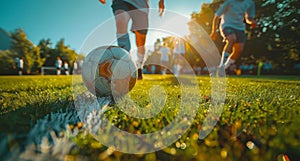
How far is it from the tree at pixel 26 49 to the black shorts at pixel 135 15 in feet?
145

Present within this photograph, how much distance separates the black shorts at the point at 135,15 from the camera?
3531 millimetres

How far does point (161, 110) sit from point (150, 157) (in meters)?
0.71

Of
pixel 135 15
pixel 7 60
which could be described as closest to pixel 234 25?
pixel 135 15

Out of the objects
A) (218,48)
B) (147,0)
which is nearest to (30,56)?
(218,48)

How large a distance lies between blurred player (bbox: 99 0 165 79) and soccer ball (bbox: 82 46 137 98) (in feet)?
3.83

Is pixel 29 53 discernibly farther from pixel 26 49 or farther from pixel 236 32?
pixel 236 32

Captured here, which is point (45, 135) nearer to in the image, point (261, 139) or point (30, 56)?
point (261, 139)

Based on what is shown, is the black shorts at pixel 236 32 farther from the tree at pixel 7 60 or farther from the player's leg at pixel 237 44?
the tree at pixel 7 60

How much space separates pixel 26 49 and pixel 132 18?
156 feet

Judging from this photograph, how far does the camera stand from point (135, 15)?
3.86m

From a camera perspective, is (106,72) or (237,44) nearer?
(106,72)

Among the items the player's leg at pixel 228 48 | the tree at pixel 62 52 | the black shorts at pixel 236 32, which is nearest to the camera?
the player's leg at pixel 228 48

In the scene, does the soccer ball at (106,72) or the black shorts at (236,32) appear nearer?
the soccer ball at (106,72)

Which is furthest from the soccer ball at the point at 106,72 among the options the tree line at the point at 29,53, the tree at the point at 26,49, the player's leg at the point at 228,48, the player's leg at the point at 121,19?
the tree at the point at 26,49
